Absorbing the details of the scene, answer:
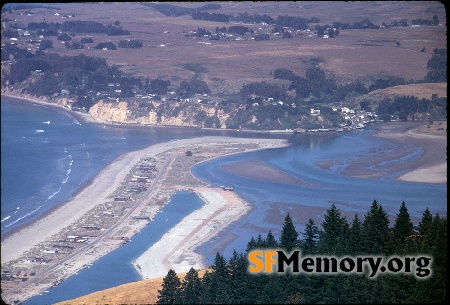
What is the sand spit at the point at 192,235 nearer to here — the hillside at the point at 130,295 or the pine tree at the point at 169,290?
the hillside at the point at 130,295

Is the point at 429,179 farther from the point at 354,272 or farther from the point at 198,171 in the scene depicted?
the point at 354,272

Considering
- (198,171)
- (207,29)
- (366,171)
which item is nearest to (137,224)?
(198,171)

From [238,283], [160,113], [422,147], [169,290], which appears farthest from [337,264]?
[160,113]

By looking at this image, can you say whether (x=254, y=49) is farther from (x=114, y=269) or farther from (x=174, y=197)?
(x=114, y=269)

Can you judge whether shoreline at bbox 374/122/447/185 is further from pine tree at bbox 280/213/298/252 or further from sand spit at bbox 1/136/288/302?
pine tree at bbox 280/213/298/252

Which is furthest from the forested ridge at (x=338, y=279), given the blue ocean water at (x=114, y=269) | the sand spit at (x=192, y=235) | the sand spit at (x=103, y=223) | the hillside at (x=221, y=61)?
the hillside at (x=221, y=61)

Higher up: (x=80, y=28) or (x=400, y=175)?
(x=80, y=28)
